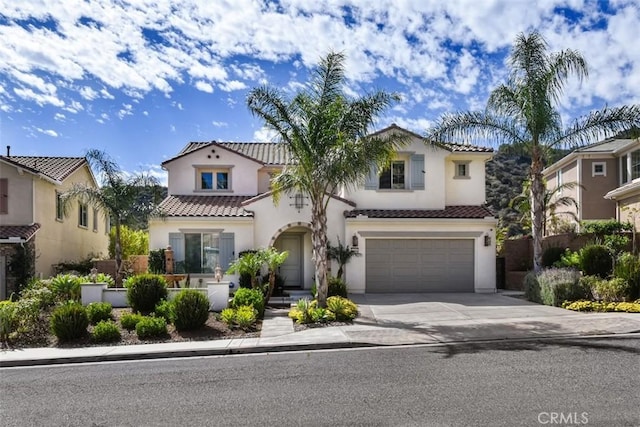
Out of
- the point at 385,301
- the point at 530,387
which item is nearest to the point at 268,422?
the point at 530,387

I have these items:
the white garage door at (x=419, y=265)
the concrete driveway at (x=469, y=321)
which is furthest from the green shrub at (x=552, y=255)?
the concrete driveway at (x=469, y=321)

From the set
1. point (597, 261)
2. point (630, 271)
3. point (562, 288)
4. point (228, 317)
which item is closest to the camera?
point (228, 317)

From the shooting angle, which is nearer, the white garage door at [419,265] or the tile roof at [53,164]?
the white garage door at [419,265]

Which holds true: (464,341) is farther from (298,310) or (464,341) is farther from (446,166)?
(446,166)

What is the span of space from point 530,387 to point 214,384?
4643 mm

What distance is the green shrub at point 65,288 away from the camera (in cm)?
1473

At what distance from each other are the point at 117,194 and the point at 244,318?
8113 millimetres

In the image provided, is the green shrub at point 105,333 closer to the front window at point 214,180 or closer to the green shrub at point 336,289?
the green shrub at point 336,289

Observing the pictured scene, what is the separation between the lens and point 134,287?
13875 mm

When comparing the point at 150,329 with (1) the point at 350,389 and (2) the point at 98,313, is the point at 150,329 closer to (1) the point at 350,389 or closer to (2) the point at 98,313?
(2) the point at 98,313

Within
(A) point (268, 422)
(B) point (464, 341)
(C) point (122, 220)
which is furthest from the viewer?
(C) point (122, 220)

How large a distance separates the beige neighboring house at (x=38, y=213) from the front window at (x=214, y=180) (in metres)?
6.04

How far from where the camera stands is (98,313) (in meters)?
12.8

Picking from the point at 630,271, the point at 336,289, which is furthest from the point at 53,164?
the point at 630,271
